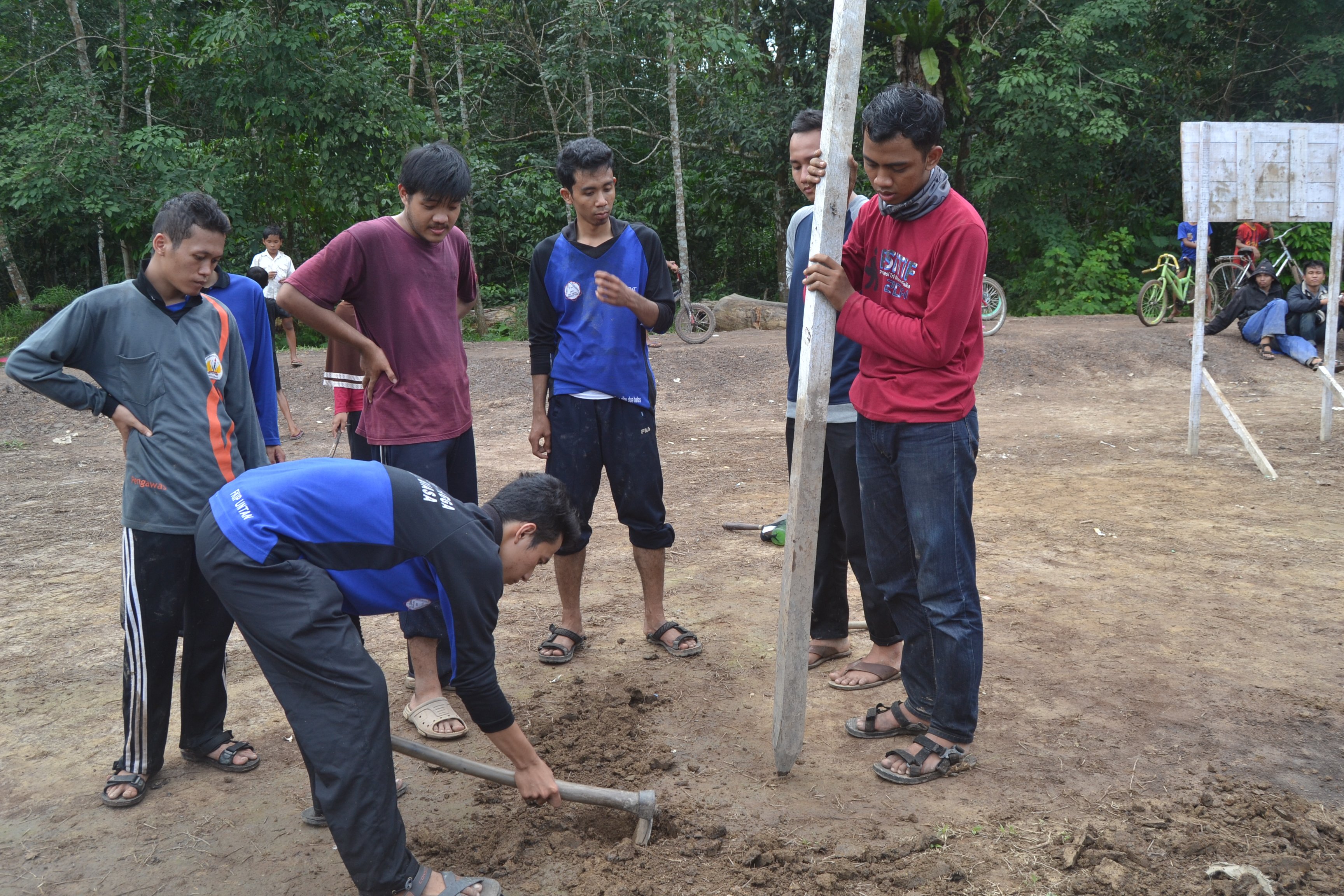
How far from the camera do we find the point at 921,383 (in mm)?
2920

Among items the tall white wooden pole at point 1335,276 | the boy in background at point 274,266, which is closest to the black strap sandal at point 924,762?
the tall white wooden pole at point 1335,276

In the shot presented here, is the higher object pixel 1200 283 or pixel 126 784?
pixel 1200 283

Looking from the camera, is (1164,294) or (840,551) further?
(1164,294)

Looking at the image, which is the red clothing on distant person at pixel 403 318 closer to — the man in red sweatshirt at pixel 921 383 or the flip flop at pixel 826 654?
the man in red sweatshirt at pixel 921 383

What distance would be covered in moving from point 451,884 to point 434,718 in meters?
1.02

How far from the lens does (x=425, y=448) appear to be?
3576 mm

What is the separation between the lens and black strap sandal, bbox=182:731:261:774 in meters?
3.27

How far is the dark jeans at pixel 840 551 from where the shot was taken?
3557mm

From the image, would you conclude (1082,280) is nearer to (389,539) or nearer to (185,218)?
(185,218)

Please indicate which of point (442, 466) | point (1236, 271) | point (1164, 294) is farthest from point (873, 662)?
point (1236, 271)

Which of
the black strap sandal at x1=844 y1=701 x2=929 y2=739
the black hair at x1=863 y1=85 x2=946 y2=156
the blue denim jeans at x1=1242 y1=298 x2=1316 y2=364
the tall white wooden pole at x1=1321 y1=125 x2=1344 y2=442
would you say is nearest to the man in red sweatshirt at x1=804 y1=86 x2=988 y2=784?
the black hair at x1=863 y1=85 x2=946 y2=156

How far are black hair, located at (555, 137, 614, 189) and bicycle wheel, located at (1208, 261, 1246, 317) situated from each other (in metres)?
12.0

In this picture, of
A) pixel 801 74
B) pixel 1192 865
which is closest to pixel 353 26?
pixel 801 74

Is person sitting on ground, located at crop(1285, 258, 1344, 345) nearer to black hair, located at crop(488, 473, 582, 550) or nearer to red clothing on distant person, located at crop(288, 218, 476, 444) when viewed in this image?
red clothing on distant person, located at crop(288, 218, 476, 444)
